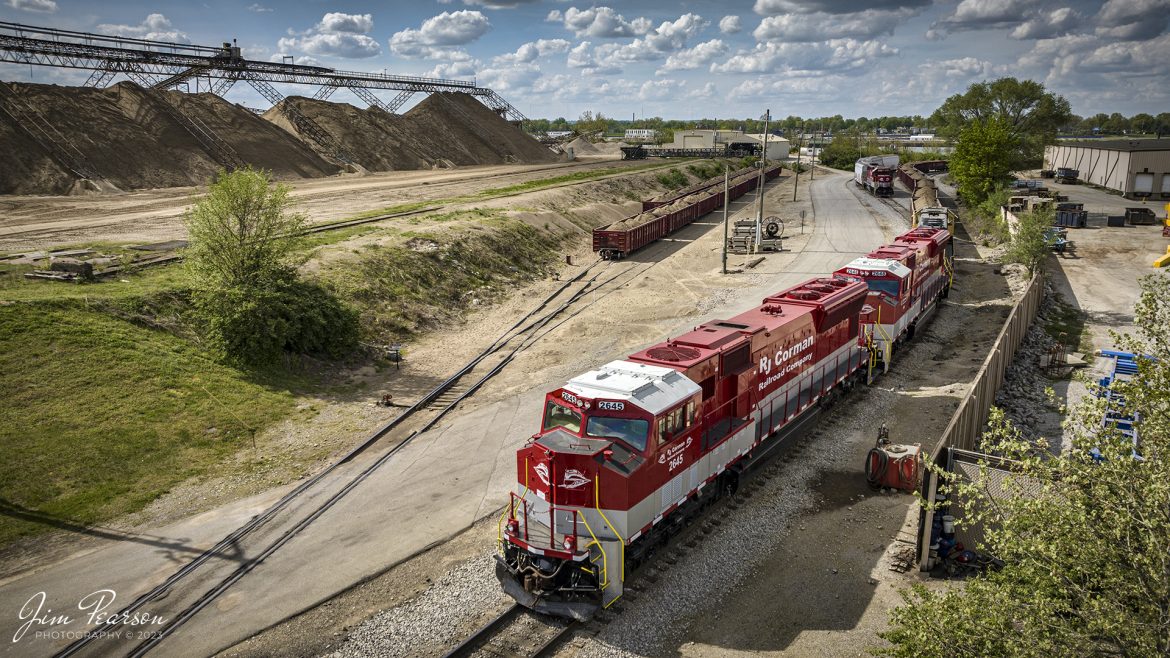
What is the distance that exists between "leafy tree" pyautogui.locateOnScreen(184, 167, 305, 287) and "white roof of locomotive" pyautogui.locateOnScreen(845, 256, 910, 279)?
2585 centimetres

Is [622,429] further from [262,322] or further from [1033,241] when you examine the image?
[1033,241]

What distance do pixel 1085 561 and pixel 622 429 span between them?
30.1ft

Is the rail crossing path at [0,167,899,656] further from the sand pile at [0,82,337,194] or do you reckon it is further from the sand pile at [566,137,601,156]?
the sand pile at [566,137,601,156]

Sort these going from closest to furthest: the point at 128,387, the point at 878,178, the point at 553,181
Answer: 1. the point at 128,387
2. the point at 553,181
3. the point at 878,178

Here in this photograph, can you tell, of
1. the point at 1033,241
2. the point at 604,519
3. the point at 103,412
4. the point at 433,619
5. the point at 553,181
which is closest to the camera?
the point at 604,519

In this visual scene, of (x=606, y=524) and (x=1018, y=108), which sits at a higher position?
(x=1018, y=108)

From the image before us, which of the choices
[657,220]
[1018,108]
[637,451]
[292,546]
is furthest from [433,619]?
[1018,108]

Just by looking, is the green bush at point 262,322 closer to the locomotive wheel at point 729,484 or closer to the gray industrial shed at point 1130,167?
the locomotive wheel at point 729,484

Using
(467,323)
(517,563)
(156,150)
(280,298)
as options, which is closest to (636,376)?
(517,563)

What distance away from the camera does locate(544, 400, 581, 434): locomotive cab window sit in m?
16.1

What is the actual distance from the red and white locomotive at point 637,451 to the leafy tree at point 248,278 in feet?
56.6

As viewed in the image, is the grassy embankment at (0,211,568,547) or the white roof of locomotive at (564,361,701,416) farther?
the grassy embankment at (0,211,568,547)

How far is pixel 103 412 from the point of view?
2467 cm
